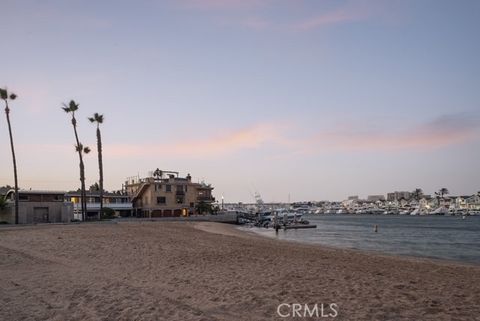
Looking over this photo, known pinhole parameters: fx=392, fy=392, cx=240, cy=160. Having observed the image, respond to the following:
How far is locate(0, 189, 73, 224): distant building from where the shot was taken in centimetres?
5700

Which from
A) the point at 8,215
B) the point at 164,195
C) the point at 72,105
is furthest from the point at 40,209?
the point at 164,195

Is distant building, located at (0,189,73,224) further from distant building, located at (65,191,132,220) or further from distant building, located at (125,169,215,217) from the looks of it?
distant building, located at (125,169,215,217)

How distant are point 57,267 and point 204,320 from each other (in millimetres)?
10252

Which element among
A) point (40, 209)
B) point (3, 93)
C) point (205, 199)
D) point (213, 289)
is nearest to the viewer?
point (213, 289)

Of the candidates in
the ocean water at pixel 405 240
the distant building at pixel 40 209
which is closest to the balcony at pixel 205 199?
the ocean water at pixel 405 240

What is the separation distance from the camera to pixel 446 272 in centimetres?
1820

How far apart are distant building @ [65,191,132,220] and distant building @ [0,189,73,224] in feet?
61.9

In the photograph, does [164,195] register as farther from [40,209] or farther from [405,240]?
[405,240]

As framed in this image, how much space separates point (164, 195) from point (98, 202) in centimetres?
1408

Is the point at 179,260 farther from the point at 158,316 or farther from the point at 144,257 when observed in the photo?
the point at 158,316

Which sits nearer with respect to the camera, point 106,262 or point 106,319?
point 106,319

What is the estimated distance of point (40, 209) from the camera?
59250 millimetres

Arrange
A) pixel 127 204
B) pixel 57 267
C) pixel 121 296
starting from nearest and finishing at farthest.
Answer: pixel 121 296
pixel 57 267
pixel 127 204

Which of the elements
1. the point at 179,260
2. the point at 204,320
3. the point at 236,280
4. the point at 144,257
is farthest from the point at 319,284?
the point at 144,257
